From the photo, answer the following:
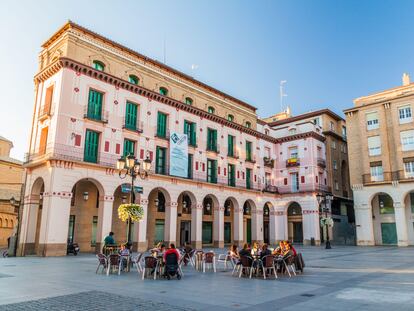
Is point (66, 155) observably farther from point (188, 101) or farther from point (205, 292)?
point (205, 292)

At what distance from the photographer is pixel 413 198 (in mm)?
36719

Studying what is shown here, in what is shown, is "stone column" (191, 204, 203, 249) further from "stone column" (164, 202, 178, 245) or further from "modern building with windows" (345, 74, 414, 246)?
"modern building with windows" (345, 74, 414, 246)

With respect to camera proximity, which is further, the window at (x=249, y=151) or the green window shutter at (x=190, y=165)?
the window at (x=249, y=151)

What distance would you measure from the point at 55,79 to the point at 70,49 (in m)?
2.44

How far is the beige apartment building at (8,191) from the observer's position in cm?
4219

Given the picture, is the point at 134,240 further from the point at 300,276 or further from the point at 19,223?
the point at 300,276

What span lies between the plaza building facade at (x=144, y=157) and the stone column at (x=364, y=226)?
4.50 meters

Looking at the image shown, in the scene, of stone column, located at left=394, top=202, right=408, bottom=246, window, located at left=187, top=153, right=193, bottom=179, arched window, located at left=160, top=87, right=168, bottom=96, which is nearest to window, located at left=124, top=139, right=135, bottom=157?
arched window, located at left=160, top=87, right=168, bottom=96

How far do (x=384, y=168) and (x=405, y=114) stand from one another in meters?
6.12

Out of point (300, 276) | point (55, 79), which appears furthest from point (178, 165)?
point (300, 276)

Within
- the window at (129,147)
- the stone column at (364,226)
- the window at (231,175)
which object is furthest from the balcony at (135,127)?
the stone column at (364,226)

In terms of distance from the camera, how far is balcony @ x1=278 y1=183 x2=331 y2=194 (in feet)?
135

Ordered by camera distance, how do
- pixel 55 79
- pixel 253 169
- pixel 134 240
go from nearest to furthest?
pixel 55 79 → pixel 134 240 → pixel 253 169

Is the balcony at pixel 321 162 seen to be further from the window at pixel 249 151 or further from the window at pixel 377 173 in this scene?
the window at pixel 249 151
